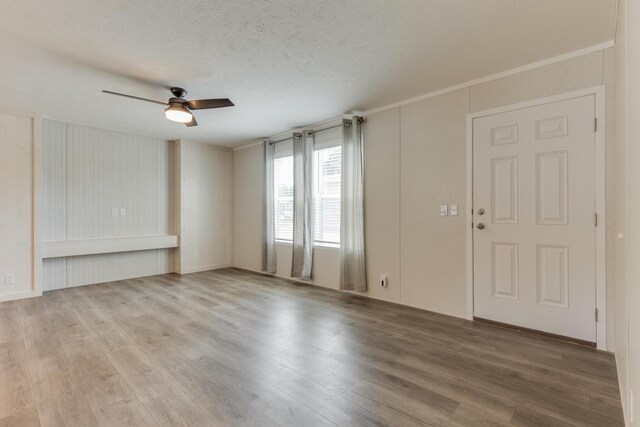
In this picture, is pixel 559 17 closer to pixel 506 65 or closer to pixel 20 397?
pixel 506 65

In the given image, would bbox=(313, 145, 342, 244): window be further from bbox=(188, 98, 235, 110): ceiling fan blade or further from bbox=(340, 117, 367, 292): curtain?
bbox=(188, 98, 235, 110): ceiling fan blade

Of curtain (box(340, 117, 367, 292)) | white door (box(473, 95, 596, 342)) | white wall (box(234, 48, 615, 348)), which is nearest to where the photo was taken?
white door (box(473, 95, 596, 342))

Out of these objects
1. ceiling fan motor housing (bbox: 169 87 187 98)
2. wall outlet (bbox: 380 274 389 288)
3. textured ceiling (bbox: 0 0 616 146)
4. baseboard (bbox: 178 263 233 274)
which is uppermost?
textured ceiling (bbox: 0 0 616 146)

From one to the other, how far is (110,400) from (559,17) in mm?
4183

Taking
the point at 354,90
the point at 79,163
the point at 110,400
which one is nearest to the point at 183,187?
the point at 79,163

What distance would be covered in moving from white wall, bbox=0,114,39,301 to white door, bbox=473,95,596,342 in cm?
605

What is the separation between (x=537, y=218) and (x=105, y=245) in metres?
6.15

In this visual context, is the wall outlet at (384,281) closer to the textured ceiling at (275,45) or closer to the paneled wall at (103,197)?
the textured ceiling at (275,45)

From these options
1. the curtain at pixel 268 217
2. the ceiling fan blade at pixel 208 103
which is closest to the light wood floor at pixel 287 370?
the curtain at pixel 268 217

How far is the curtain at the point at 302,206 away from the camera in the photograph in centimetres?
500

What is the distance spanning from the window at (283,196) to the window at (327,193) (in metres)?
0.72

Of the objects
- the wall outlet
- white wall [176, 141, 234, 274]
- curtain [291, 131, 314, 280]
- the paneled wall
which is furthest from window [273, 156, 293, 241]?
the paneled wall

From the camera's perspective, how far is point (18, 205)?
427 centimetres

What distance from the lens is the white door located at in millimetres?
2682
